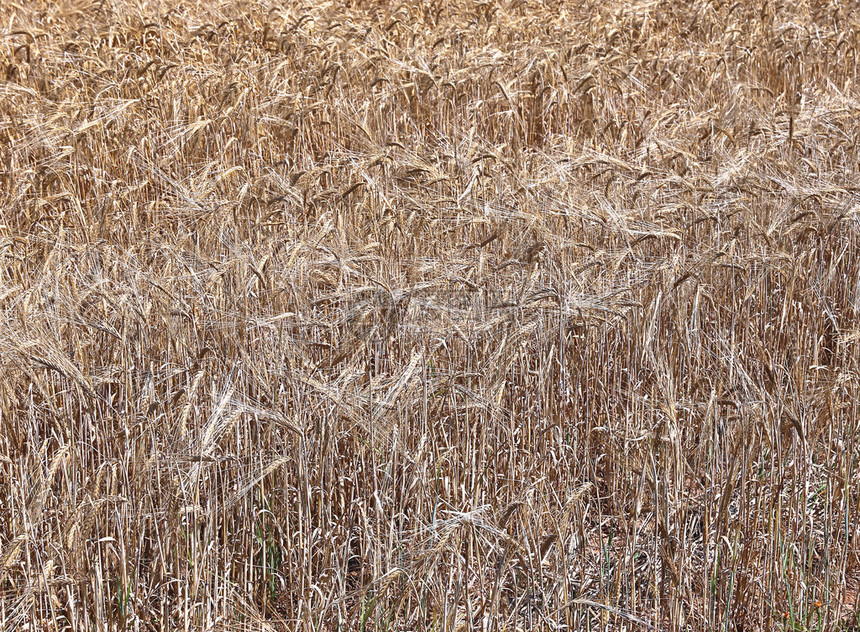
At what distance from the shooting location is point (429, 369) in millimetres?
2279

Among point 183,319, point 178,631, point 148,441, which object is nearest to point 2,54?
point 183,319

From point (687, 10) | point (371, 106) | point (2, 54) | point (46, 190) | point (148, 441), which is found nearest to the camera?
point (148, 441)

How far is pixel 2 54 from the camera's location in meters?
5.24

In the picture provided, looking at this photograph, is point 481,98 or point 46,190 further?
point 481,98

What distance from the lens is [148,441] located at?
205cm

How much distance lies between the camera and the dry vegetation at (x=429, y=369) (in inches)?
75.0

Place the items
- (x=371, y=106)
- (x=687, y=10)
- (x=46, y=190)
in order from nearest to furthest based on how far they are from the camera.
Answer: (x=46, y=190) → (x=371, y=106) → (x=687, y=10)

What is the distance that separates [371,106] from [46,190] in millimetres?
1583

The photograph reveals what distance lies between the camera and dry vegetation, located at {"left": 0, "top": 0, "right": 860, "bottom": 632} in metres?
1.91

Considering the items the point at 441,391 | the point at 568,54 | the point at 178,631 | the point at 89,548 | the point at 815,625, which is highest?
the point at 568,54

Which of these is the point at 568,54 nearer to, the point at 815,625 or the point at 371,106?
the point at 371,106

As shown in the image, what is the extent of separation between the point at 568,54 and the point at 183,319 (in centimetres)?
366

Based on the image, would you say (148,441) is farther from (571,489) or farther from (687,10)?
(687,10)

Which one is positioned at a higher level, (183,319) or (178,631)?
(183,319)
